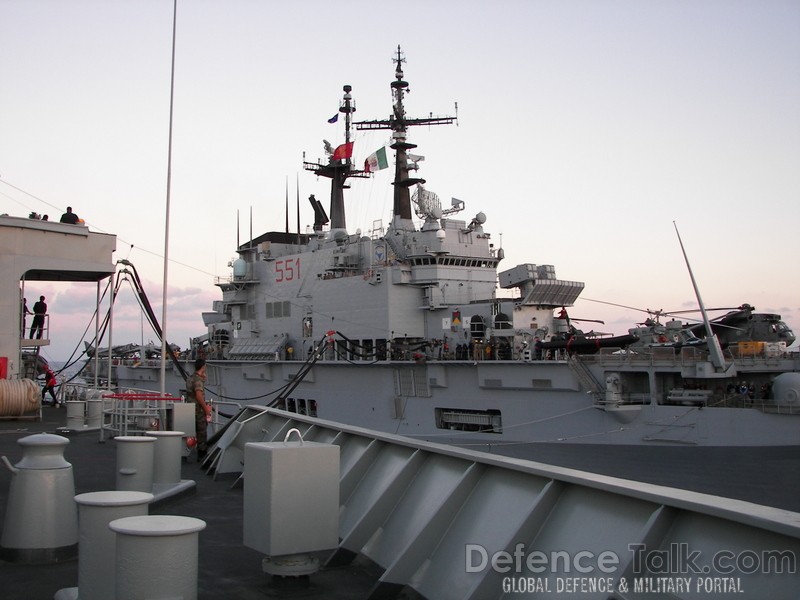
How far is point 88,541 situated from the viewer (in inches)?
154

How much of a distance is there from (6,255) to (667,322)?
16.3 m

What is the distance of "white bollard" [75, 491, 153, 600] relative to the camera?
3914 mm

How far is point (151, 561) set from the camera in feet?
10.8

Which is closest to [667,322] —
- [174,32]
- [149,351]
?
[174,32]

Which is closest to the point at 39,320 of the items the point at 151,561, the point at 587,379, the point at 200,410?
the point at 200,410

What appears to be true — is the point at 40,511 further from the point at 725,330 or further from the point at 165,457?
the point at 725,330

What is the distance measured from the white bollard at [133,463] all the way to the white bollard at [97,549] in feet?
8.79

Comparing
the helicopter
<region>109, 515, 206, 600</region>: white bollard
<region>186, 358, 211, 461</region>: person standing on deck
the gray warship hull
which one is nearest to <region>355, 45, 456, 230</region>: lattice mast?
the gray warship hull

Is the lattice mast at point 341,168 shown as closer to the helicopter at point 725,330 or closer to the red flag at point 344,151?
the red flag at point 344,151

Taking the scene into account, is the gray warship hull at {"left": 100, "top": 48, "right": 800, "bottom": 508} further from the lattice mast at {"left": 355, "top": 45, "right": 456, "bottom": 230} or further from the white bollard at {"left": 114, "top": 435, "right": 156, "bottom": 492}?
the white bollard at {"left": 114, "top": 435, "right": 156, "bottom": 492}

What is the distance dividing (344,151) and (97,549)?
29.9m

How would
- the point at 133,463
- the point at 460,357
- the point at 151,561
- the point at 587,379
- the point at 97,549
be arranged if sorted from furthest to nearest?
the point at 460,357
the point at 587,379
the point at 133,463
the point at 97,549
the point at 151,561

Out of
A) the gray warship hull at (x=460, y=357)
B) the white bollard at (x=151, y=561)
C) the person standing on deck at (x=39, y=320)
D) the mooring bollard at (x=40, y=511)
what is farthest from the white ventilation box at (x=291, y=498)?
the person standing on deck at (x=39, y=320)

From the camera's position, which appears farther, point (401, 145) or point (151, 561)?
point (401, 145)
